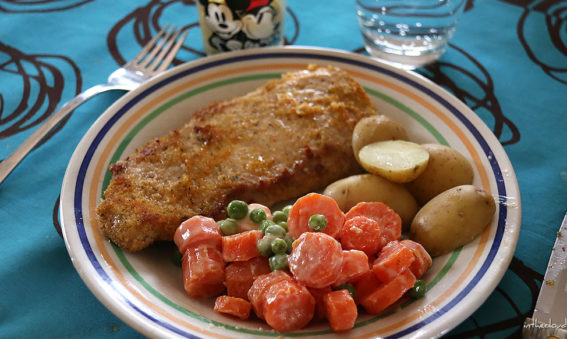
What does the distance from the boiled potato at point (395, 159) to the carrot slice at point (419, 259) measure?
0.37 meters

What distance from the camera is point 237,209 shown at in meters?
2.30

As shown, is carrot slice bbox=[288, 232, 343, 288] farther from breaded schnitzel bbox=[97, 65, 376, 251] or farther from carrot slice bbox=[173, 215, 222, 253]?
breaded schnitzel bbox=[97, 65, 376, 251]

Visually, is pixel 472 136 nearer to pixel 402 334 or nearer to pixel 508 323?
pixel 508 323

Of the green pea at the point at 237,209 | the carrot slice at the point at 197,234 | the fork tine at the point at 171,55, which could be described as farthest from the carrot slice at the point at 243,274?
the fork tine at the point at 171,55

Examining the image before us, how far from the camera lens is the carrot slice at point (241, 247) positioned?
2129 mm

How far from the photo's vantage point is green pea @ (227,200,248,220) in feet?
7.55

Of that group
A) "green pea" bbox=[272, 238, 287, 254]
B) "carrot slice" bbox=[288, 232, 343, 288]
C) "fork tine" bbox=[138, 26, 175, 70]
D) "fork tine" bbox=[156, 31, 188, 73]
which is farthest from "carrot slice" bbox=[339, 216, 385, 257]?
"fork tine" bbox=[138, 26, 175, 70]

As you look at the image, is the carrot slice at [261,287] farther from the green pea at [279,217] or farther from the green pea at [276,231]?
the green pea at [279,217]

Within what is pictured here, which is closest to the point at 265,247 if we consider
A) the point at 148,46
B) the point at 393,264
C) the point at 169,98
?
the point at 393,264

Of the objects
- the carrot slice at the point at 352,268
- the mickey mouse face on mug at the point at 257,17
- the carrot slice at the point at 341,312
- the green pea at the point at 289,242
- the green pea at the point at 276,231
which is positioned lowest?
the carrot slice at the point at 341,312

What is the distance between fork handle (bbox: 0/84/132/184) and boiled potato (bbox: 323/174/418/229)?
61.0 inches

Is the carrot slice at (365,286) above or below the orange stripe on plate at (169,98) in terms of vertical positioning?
below

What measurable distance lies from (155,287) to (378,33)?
2.29m

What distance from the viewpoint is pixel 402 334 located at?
1859 millimetres
